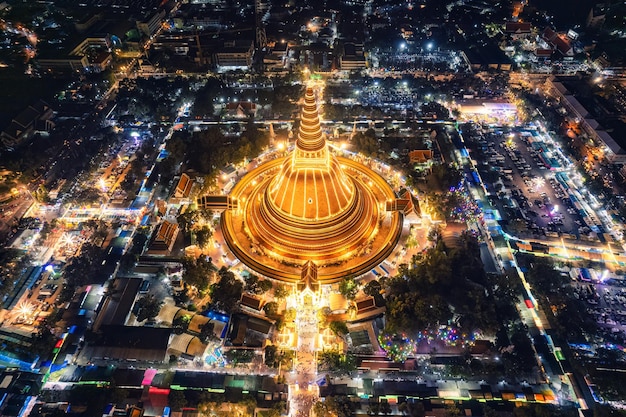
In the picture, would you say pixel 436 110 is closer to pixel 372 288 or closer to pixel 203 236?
pixel 372 288

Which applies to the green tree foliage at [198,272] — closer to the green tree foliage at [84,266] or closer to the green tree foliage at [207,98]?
the green tree foliage at [84,266]

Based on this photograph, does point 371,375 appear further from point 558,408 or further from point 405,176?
point 405,176

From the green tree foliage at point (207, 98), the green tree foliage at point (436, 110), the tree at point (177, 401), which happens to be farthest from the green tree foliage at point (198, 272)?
the green tree foliage at point (436, 110)

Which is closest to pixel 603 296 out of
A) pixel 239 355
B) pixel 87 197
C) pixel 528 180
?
pixel 528 180

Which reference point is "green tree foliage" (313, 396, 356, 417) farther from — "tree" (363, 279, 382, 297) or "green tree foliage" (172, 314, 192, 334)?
"green tree foliage" (172, 314, 192, 334)

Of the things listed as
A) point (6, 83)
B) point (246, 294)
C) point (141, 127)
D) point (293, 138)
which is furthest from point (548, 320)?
point (6, 83)

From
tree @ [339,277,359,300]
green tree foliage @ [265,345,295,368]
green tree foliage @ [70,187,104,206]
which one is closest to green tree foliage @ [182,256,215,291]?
green tree foliage @ [265,345,295,368]
